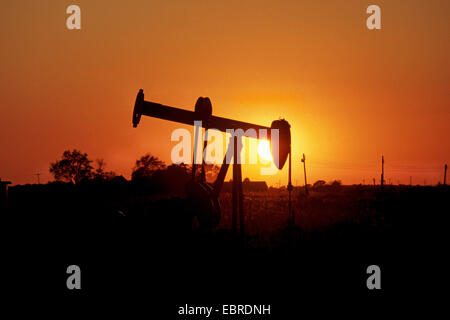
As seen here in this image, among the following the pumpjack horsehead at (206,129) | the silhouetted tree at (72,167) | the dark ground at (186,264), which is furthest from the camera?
the silhouetted tree at (72,167)

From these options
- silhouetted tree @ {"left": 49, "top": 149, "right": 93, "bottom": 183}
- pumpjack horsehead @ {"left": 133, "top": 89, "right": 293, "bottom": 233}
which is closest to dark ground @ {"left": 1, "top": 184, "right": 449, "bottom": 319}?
pumpjack horsehead @ {"left": 133, "top": 89, "right": 293, "bottom": 233}

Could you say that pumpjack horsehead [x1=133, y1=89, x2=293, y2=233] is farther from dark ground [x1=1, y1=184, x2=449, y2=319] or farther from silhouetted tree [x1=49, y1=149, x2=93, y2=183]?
silhouetted tree [x1=49, y1=149, x2=93, y2=183]

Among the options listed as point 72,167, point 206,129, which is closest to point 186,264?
point 206,129

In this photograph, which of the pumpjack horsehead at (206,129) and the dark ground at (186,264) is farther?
the pumpjack horsehead at (206,129)

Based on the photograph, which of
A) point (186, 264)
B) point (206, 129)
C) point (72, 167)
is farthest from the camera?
point (72, 167)

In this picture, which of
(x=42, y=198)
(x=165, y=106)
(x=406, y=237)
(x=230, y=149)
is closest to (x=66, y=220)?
(x=165, y=106)

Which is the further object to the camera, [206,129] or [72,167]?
[72,167]

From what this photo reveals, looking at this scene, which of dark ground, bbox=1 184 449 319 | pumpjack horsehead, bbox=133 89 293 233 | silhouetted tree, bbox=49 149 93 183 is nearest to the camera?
dark ground, bbox=1 184 449 319

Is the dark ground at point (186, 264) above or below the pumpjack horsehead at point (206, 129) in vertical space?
below

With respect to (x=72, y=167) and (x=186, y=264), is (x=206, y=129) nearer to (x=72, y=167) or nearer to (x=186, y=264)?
(x=186, y=264)

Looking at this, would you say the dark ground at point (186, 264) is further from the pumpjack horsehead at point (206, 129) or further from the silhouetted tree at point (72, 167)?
the silhouetted tree at point (72, 167)

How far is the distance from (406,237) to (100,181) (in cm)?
3631

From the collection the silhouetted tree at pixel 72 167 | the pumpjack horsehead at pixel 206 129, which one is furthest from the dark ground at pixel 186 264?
the silhouetted tree at pixel 72 167

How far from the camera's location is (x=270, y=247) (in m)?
9.52
